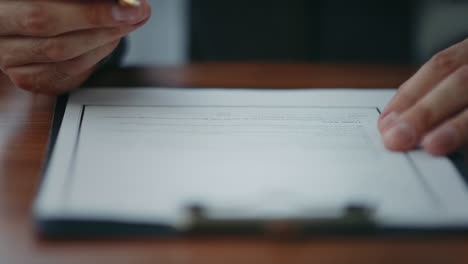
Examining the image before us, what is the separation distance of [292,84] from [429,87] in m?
0.19

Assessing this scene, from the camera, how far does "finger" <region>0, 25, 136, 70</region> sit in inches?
17.9

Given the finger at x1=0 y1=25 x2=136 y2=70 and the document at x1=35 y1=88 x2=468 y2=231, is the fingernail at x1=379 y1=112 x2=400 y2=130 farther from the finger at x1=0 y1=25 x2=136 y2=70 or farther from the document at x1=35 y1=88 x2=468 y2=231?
the finger at x1=0 y1=25 x2=136 y2=70

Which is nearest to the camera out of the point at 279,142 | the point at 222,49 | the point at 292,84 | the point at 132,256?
the point at 132,256

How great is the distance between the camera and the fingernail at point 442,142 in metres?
0.38

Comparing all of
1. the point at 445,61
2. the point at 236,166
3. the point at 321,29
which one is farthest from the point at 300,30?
the point at 236,166

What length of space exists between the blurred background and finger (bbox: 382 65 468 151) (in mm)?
491

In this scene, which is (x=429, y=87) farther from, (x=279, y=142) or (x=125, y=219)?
(x=125, y=219)

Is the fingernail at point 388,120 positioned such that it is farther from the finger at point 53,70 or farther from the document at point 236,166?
the finger at point 53,70

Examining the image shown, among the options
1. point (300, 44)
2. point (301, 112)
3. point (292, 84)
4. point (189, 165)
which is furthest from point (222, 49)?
point (189, 165)

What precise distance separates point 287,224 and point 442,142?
169 mm

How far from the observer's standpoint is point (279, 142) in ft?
1.31

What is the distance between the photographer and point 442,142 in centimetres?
38

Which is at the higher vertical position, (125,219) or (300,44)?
(300,44)

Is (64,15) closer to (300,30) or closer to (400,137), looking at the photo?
(400,137)
